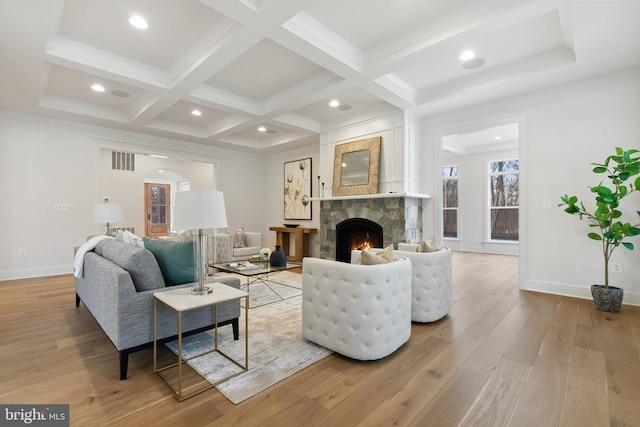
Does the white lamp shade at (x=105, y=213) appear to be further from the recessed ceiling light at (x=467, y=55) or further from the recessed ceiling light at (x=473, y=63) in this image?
the recessed ceiling light at (x=473, y=63)

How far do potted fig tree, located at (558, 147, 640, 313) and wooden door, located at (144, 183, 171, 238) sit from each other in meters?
9.82

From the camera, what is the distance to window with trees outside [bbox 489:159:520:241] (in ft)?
25.5

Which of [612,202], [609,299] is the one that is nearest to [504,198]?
[612,202]

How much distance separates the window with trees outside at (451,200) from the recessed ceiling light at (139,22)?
8.00m

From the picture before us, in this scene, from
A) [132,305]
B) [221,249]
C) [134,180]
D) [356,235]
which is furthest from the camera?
[134,180]

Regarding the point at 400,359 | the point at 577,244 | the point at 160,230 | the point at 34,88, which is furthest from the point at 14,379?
the point at 160,230

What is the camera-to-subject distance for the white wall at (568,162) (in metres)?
3.50

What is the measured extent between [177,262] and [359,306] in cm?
144

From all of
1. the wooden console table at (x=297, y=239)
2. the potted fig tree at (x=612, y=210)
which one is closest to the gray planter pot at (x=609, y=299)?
the potted fig tree at (x=612, y=210)

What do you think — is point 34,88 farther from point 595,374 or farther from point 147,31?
point 595,374

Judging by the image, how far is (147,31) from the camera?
302 cm

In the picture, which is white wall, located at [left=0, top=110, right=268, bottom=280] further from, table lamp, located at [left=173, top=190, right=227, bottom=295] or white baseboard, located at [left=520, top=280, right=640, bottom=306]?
white baseboard, located at [left=520, top=280, right=640, bottom=306]

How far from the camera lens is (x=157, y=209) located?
955 centimetres

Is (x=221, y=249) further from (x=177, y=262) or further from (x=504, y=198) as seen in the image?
(x=504, y=198)
